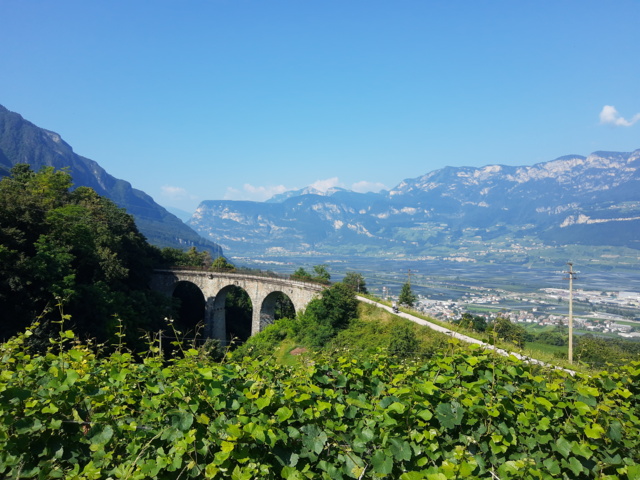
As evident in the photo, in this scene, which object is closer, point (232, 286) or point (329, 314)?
point (329, 314)

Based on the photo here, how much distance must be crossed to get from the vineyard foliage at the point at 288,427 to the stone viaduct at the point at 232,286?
1060 inches

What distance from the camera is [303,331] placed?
27.4 meters

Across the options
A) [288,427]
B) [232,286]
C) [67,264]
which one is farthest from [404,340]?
[232,286]

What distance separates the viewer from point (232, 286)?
3641cm

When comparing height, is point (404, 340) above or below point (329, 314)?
below

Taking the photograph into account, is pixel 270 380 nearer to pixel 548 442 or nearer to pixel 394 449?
pixel 394 449

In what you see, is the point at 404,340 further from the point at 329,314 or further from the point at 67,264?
the point at 67,264

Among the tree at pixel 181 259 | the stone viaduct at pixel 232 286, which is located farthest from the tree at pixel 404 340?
the tree at pixel 181 259

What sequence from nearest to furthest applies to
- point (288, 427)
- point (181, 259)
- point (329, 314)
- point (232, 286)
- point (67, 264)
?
point (288, 427) < point (67, 264) < point (329, 314) < point (232, 286) < point (181, 259)

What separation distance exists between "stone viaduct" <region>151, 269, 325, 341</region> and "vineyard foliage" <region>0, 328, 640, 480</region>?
88.3 feet

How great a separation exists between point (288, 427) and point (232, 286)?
114ft

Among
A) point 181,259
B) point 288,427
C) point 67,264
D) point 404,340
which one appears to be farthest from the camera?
point 181,259

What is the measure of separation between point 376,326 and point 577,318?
62.5 meters

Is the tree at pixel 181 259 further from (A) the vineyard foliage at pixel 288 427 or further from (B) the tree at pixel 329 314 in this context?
(A) the vineyard foliage at pixel 288 427
